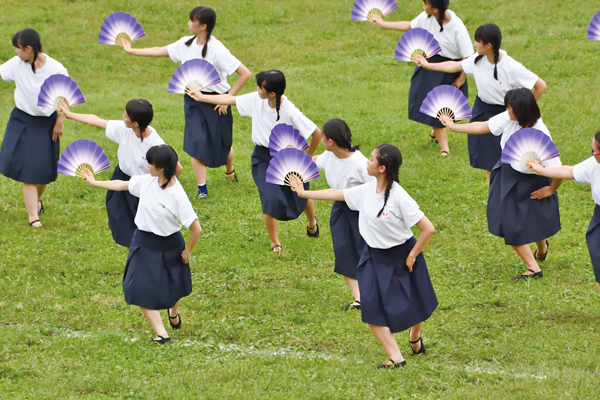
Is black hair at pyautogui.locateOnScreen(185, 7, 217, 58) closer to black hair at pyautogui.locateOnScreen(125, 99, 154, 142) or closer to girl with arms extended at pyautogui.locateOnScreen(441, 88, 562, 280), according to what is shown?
black hair at pyautogui.locateOnScreen(125, 99, 154, 142)

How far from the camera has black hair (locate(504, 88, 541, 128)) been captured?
255 inches

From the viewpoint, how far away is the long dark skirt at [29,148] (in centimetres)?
809

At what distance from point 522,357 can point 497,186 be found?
192 cm

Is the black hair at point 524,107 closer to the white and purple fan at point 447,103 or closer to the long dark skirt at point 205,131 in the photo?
the white and purple fan at point 447,103

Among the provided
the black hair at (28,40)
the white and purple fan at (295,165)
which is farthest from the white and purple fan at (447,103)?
the black hair at (28,40)

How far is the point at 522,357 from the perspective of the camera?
5.52 m

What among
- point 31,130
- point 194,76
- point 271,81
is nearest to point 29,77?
point 31,130

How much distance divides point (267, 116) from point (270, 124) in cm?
8

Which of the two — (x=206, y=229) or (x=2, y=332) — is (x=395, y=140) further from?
(x=2, y=332)

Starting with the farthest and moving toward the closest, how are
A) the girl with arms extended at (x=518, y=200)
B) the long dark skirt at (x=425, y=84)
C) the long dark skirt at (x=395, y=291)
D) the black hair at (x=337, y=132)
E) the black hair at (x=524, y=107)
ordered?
the long dark skirt at (x=425, y=84) → the girl with arms extended at (x=518, y=200) → the black hair at (x=524, y=107) → the black hair at (x=337, y=132) → the long dark skirt at (x=395, y=291)

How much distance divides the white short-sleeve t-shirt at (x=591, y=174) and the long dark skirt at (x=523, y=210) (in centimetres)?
105

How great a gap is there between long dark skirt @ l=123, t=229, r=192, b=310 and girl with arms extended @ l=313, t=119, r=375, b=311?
132 cm

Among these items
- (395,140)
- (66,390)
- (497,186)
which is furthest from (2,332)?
(395,140)

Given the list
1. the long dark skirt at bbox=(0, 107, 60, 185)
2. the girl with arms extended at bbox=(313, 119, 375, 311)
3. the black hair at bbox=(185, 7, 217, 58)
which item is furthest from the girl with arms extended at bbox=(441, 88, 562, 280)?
the long dark skirt at bbox=(0, 107, 60, 185)
